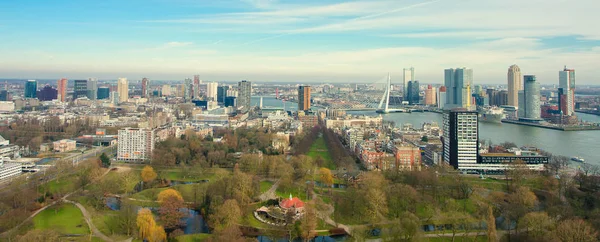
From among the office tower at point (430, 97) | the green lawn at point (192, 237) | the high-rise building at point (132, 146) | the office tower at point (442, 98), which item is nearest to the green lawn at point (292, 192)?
the green lawn at point (192, 237)

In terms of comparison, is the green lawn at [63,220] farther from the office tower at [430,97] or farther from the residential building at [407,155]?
the office tower at [430,97]

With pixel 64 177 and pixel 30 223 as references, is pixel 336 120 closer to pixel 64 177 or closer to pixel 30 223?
pixel 64 177

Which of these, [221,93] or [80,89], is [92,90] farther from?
[221,93]

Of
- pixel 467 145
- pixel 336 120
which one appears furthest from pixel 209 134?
pixel 467 145

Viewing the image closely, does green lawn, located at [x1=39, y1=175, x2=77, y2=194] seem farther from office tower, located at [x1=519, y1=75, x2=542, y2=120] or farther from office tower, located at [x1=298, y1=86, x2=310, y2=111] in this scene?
office tower, located at [x1=519, y1=75, x2=542, y2=120]

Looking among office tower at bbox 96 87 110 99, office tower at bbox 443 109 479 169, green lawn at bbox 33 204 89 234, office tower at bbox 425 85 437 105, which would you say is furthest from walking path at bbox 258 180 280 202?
office tower at bbox 96 87 110 99

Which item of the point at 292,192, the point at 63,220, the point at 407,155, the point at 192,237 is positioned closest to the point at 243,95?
the point at 407,155
